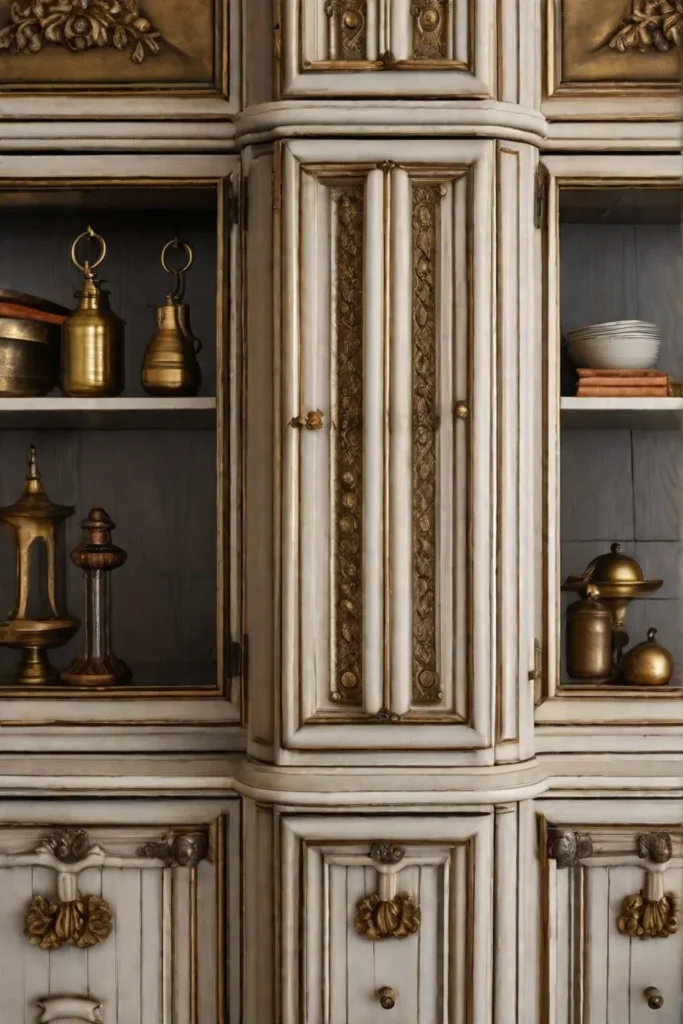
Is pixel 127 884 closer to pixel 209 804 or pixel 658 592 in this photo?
pixel 209 804

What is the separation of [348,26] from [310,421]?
0.64 meters

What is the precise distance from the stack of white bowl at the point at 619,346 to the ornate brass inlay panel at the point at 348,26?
2.06 ft

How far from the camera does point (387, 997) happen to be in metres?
1.85

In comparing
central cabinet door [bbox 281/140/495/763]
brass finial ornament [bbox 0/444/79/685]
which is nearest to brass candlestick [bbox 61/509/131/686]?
brass finial ornament [bbox 0/444/79/685]

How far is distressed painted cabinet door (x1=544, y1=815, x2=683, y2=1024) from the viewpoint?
1918 mm

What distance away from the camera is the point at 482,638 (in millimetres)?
1870

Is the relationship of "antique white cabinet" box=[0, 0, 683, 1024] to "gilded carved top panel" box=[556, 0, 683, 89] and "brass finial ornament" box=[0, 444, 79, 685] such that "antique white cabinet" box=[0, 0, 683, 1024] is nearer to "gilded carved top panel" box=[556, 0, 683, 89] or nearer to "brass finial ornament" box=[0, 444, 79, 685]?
"gilded carved top panel" box=[556, 0, 683, 89]

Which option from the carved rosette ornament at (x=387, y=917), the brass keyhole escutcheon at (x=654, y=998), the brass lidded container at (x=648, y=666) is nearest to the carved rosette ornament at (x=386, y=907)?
the carved rosette ornament at (x=387, y=917)

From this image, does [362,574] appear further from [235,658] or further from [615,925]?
[615,925]

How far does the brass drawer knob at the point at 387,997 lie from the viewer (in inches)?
72.9

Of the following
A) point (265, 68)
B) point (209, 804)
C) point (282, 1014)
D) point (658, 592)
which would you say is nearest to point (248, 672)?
point (209, 804)

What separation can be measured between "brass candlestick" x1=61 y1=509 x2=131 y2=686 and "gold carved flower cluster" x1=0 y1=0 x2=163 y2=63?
2.67ft

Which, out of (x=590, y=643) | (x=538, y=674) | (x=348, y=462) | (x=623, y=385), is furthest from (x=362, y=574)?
(x=623, y=385)

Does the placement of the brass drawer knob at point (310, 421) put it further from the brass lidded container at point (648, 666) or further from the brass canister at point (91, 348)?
the brass lidded container at point (648, 666)
